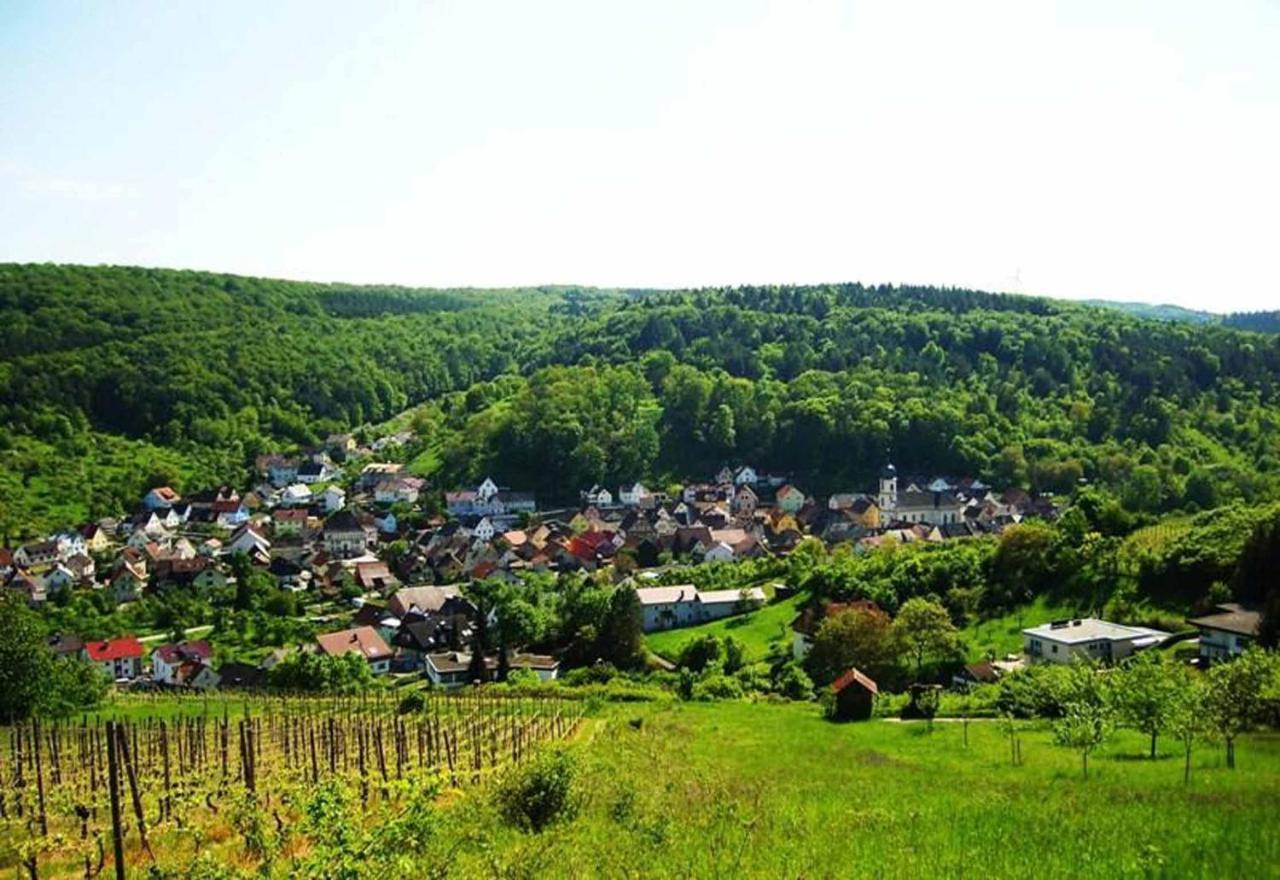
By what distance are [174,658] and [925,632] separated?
37.4 metres

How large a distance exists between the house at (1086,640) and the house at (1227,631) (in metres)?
2.31

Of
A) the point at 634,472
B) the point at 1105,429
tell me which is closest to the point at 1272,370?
the point at 1105,429

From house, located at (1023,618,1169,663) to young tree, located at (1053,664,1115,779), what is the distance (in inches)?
336

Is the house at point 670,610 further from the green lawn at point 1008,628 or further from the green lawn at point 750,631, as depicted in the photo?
Result: the green lawn at point 1008,628

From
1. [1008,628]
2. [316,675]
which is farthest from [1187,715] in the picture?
[316,675]

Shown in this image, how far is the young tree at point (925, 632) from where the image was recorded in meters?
37.4

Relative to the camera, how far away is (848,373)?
11656 cm

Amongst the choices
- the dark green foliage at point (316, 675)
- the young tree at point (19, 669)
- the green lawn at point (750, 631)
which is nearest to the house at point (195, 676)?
the dark green foliage at point (316, 675)

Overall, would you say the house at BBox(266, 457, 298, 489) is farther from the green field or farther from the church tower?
the green field

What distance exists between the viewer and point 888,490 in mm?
88875

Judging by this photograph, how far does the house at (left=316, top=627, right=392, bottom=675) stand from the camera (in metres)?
49.9

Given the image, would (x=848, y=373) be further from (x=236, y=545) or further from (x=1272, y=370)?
(x=236, y=545)

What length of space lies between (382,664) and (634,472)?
52.0 meters

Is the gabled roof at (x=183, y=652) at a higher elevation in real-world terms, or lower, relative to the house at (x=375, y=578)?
higher
